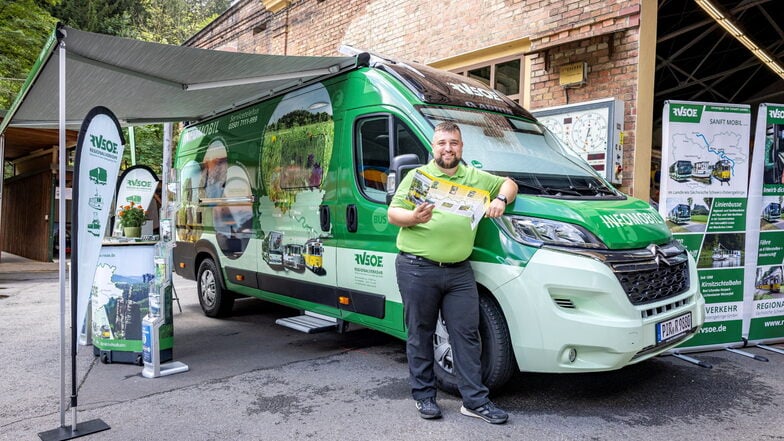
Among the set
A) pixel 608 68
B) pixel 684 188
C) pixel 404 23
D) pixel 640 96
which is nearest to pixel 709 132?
pixel 684 188

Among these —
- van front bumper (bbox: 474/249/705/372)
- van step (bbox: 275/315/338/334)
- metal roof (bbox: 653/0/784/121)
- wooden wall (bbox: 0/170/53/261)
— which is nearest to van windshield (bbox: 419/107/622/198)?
van front bumper (bbox: 474/249/705/372)

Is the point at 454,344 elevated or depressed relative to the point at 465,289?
depressed

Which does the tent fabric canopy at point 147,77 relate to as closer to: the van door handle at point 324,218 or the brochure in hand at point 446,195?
the van door handle at point 324,218

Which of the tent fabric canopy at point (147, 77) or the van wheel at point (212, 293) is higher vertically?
the tent fabric canopy at point (147, 77)

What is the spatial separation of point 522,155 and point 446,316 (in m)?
1.51

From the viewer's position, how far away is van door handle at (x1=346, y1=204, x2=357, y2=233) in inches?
193

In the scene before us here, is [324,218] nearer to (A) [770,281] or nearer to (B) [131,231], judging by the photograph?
(B) [131,231]

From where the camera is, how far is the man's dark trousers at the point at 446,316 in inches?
146

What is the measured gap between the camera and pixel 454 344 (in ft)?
12.4

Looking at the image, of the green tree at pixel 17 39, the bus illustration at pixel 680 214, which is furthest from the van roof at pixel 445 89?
the green tree at pixel 17 39

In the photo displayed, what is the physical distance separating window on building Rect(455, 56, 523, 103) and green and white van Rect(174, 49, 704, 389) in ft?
12.0

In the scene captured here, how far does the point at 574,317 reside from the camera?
360cm

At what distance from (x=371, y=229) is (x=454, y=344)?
133 cm

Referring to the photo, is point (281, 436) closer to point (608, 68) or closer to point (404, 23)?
point (608, 68)
